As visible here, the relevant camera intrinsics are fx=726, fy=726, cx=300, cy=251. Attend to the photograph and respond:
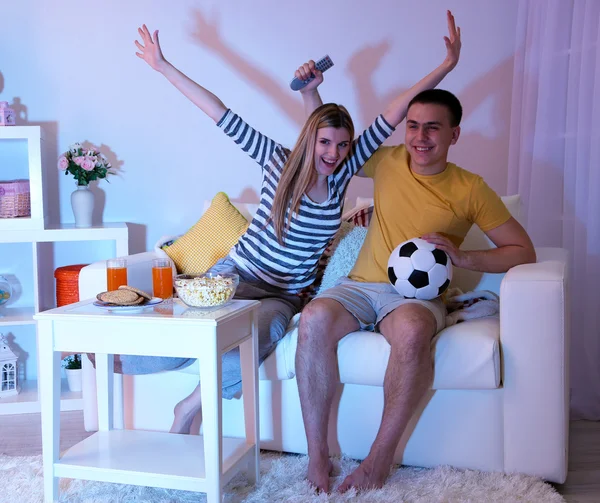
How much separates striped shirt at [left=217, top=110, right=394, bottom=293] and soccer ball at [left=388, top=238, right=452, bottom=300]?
30cm

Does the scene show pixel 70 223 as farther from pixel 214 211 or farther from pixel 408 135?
pixel 408 135

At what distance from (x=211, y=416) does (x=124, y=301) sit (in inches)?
14.8

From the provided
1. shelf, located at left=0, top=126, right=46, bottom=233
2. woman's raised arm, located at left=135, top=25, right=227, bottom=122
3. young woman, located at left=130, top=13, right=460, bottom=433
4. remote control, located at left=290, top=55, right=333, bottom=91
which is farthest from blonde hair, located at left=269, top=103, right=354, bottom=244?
shelf, located at left=0, top=126, right=46, bottom=233

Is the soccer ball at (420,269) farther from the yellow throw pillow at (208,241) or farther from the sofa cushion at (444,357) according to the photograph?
the yellow throw pillow at (208,241)

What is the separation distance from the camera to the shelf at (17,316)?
2855 mm

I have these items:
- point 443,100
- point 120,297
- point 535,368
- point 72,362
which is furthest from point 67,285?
point 535,368

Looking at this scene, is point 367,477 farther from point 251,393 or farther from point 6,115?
point 6,115

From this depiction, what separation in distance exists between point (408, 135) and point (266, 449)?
1.10 meters

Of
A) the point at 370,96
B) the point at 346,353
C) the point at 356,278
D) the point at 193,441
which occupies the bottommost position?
the point at 193,441

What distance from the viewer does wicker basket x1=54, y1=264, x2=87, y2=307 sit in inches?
115

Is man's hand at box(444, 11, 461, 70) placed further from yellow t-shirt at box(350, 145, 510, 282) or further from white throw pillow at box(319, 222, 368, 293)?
white throw pillow at box(319, 222, 368, 293)

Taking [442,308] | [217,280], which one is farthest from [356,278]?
[217,280]

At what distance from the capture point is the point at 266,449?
233cm

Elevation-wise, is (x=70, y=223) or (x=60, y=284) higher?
(x=70, y=223)
